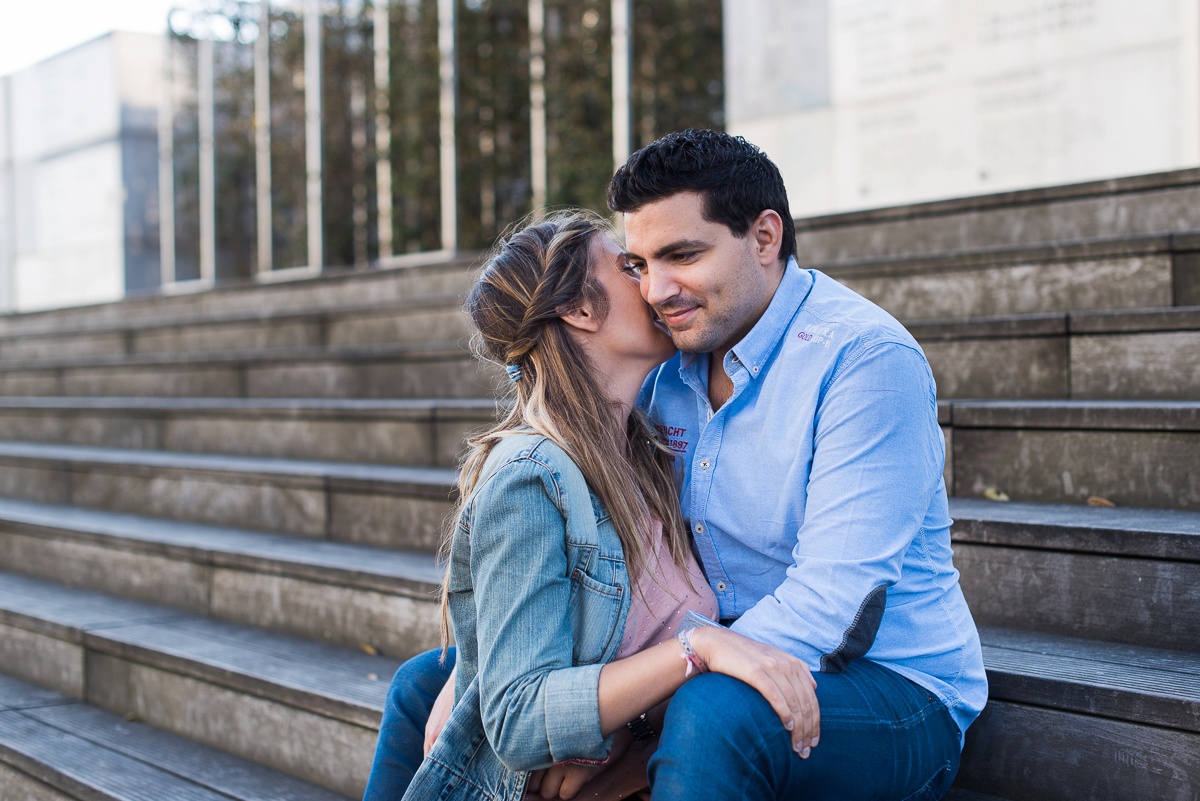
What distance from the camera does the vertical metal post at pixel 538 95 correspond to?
7.73 m

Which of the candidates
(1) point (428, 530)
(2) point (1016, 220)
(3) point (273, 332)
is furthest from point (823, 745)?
(3) point (273, 332)

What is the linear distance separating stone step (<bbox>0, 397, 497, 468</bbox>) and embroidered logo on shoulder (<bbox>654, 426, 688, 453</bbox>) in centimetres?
136

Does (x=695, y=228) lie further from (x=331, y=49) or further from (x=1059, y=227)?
(x=331, y=49)

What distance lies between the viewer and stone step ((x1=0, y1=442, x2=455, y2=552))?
3.38 meters

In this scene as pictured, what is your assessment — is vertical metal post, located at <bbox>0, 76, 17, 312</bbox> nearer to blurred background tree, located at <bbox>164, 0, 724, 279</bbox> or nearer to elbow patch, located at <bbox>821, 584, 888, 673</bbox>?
blurred background tree, located at <bbox>164, 0, 724, 279</bbox>

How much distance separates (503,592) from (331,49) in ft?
29.8

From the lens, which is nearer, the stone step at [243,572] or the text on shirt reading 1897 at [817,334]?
the text on shirt reading 1897 at [817,334]

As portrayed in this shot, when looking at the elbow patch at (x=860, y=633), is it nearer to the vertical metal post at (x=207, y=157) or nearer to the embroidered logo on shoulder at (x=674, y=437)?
the embroidered logo on shoulder at (x=674, y=437)

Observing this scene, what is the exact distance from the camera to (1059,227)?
3689 millimetres

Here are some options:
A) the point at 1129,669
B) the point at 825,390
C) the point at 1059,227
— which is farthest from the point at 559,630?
the point at 1059,227

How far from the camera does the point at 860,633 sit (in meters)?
1.54

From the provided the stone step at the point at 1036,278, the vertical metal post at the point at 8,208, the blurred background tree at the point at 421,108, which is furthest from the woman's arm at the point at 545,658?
the vertical metal post at the point at 8,208

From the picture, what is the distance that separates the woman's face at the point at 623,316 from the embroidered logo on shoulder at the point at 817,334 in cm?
26

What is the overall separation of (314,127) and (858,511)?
8626mm
